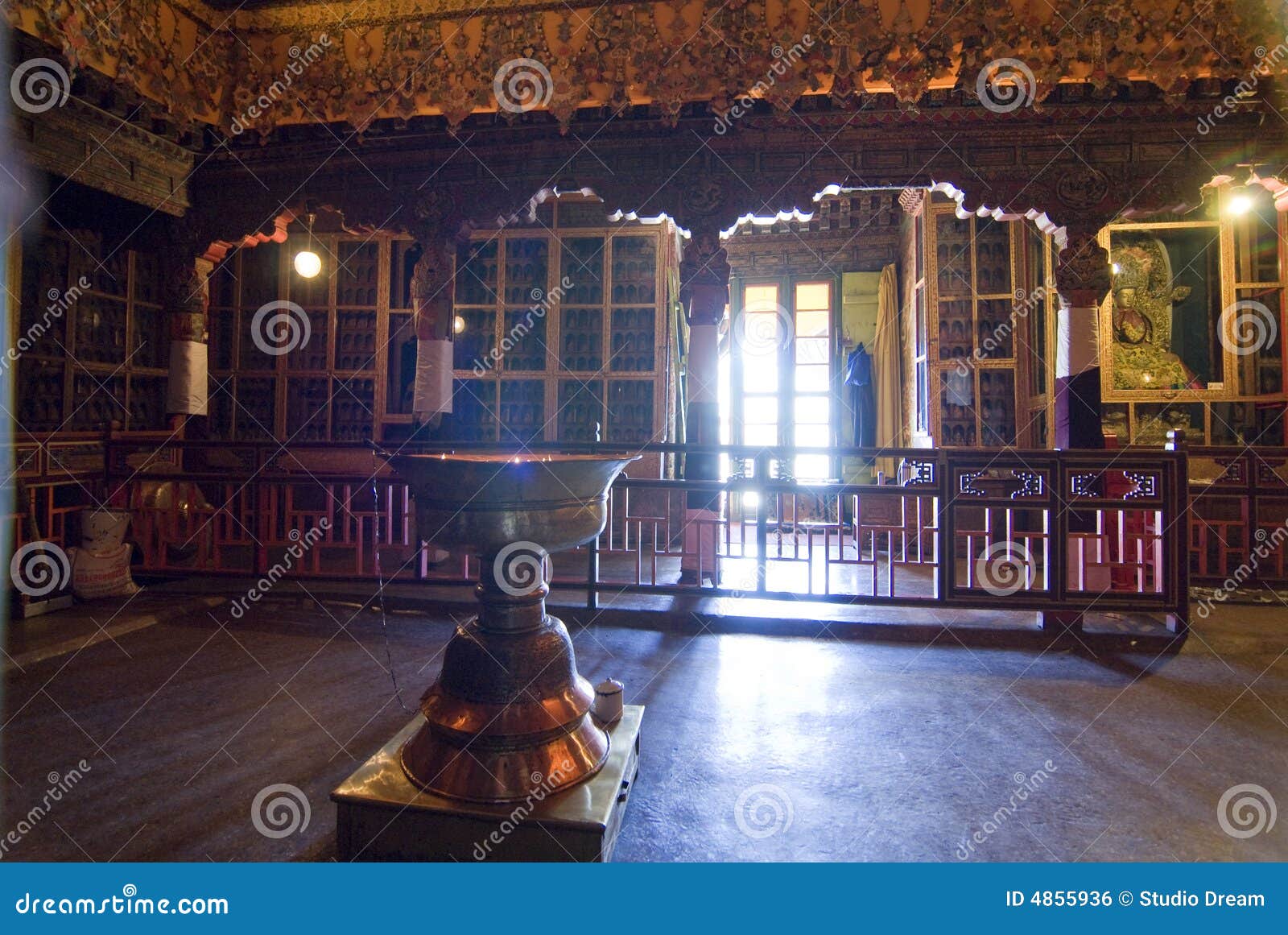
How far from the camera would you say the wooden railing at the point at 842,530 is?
404cm

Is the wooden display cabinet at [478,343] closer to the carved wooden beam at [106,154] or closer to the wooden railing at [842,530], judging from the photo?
the wooden railing at [842,530]

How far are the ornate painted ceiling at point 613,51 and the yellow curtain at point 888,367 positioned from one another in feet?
15.3

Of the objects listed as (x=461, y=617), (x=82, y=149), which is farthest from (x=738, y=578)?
(x=82, y=149)

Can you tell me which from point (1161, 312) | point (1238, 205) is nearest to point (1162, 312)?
point (1161, 312)

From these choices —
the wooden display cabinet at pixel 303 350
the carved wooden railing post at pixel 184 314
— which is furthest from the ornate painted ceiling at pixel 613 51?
the wooden display cabinet at pixel 303 350

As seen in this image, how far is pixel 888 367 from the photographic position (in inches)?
368

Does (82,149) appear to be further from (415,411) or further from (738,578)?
(738,578)

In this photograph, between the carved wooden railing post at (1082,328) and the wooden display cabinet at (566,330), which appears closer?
the carved wooden railing post at (1082,328)

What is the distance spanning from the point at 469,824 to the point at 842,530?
133 inches

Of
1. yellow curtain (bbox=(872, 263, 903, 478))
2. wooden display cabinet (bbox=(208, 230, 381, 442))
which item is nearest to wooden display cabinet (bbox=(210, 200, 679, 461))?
wooden display cabinet (bbox=(208, 230, 381, 442))

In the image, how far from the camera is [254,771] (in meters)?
2.25

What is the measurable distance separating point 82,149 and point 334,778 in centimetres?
552

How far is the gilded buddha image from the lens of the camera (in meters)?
6.53

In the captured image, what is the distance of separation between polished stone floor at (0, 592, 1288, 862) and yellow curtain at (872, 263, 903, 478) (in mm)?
5356
